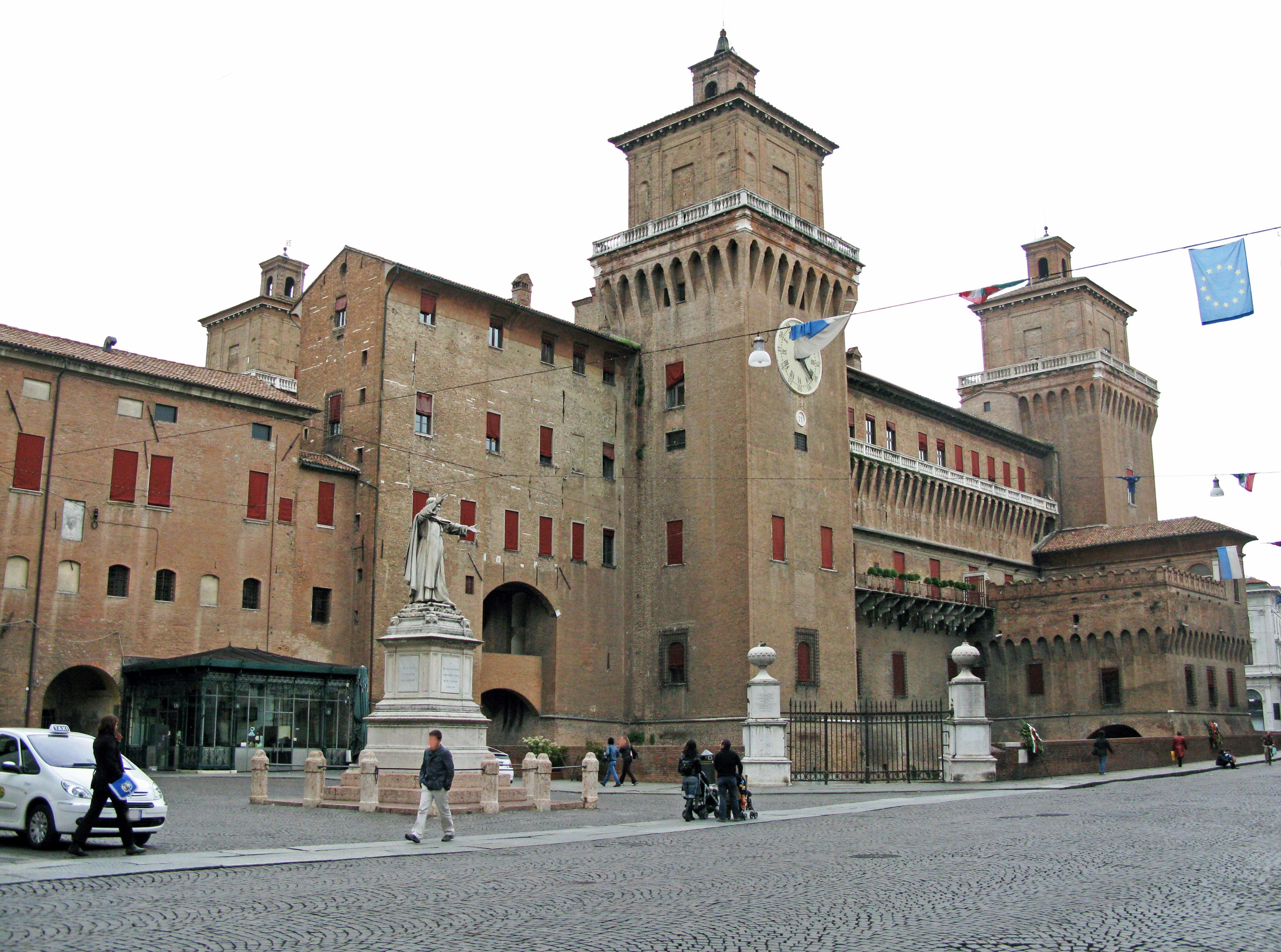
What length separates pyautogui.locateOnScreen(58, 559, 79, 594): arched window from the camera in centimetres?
3541

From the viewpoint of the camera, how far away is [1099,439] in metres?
66.8

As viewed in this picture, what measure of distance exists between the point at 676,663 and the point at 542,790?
→ 2357 centimetres

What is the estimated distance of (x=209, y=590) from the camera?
38.5 meters

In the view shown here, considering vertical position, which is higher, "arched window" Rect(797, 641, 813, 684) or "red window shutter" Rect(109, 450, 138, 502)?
"red window shutter" Rect(109, 450, 138, 502)

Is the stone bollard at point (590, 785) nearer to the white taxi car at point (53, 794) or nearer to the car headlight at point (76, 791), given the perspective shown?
the white taxi car at point (53, 794)

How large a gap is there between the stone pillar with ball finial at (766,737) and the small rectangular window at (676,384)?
18.2 metres

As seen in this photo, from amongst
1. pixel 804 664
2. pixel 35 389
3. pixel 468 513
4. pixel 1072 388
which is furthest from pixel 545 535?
pixel 1072 388

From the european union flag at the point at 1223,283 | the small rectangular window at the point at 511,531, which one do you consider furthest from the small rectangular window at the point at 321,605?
the european union flag at the point at 1223,283

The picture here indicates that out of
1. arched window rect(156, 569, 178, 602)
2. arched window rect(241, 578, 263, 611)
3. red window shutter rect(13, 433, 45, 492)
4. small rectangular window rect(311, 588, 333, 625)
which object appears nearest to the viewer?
red window shutter rect(13, 433, 45, 492)

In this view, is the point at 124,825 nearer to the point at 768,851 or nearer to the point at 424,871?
the point at 424,871

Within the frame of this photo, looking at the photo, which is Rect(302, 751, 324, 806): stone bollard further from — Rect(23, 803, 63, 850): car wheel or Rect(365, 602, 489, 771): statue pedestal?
Rect(23, 803, 63, 850): car wheel

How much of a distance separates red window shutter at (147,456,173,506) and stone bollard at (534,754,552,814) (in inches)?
768

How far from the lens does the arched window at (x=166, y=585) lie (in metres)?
37.5

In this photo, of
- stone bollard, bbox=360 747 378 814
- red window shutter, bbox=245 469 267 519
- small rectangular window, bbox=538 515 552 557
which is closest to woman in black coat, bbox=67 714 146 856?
stone bollard, bbox=360 747 378 814
